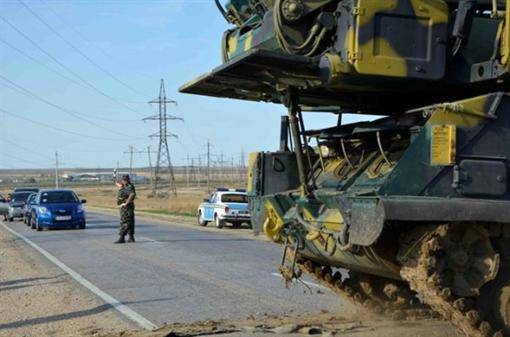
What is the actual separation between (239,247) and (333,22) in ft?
41.3

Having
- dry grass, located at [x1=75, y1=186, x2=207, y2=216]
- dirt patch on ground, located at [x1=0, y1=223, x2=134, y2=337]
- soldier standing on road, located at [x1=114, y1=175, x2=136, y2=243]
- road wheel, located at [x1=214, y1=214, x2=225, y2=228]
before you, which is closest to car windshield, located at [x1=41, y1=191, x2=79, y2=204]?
road wheel, located at [x1=214, y1=214, x2=225, y2=228]

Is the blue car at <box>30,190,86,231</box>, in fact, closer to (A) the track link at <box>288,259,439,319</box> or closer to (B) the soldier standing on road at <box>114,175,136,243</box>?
(B) the soldier standing on road at <box>114,175,136,243</box>

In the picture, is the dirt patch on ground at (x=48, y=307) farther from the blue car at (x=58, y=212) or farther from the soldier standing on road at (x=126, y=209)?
the blue car at (x=58, y=212)

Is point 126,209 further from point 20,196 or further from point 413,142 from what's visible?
point 20,196

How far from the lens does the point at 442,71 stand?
20.4 ft

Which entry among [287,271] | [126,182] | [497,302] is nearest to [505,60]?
Answer: [497,302]

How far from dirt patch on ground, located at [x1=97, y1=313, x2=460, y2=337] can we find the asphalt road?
595 millimetres

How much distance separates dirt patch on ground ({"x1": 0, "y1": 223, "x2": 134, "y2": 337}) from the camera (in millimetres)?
8078

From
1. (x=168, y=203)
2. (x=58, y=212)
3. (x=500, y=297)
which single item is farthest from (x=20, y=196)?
(x=500, y=297)

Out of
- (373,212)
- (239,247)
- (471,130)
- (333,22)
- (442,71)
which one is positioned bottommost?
(239,247)

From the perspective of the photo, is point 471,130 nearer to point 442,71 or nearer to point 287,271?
point 442,71

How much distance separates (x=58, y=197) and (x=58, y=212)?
1.05 meters

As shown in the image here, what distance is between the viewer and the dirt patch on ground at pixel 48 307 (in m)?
8.08

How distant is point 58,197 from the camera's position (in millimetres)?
28031
